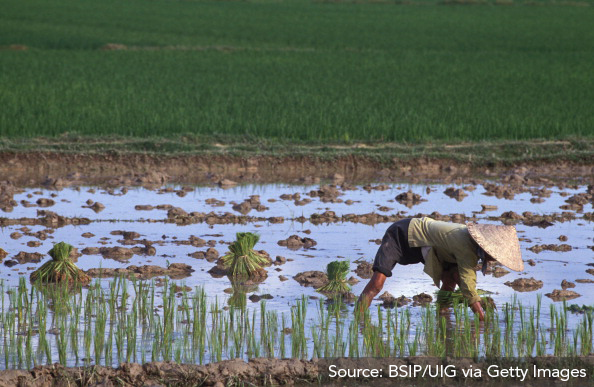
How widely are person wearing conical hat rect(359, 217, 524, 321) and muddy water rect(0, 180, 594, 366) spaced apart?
0.36 meters

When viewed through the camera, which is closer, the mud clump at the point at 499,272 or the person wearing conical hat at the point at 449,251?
the person wearing conical hat at the point at 449,251

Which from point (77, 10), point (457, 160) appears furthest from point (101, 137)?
point (77, 10)

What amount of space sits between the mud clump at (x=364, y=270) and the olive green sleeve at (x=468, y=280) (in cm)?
133

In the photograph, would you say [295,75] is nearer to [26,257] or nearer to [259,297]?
[26,257]

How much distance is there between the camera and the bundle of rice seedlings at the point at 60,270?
20.5 feet

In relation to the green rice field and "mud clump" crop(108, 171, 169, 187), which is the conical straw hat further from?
the green rice field

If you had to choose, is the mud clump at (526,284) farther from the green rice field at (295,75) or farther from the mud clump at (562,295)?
the green rice field at (295,75)

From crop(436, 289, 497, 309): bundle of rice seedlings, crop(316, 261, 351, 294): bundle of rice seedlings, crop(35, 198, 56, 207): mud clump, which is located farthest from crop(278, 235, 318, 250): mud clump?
crop(35, 198, 56, 207): mud clump

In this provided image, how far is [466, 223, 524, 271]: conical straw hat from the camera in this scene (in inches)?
206

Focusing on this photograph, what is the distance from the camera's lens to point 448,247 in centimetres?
552

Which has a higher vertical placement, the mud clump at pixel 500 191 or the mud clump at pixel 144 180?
the mud clump at pixel 144 180

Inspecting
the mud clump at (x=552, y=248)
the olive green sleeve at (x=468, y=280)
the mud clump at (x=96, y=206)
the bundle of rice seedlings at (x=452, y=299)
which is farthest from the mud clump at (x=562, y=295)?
the mud clump at (x=96, y=206)

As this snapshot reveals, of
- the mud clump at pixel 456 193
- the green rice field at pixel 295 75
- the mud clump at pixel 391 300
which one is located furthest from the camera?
the green rice field at pixel 295 75

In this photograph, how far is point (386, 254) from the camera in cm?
571
